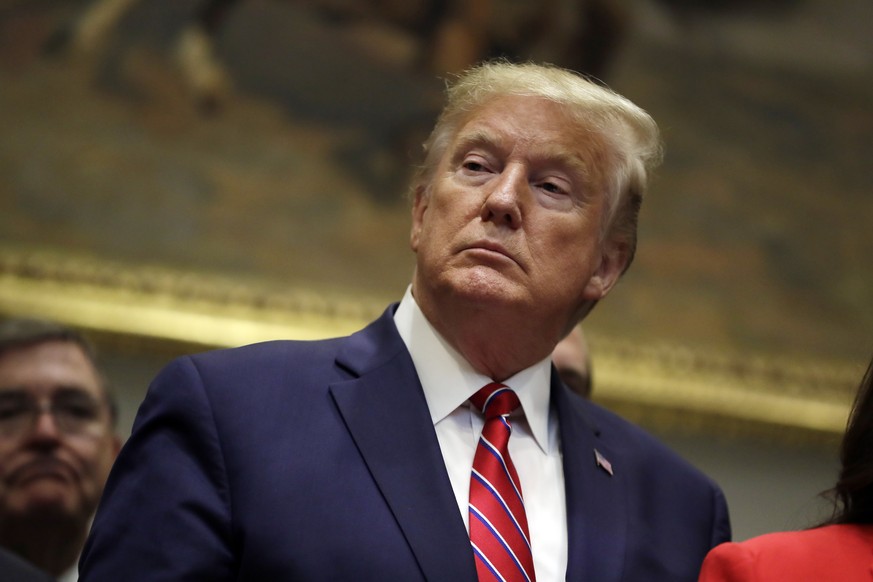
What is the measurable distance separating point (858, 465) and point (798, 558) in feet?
0.81

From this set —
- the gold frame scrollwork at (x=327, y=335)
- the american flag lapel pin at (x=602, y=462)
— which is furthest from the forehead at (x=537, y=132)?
the gold frame scrollwork at (x=327, y=335)

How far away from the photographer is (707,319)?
5.27 meters

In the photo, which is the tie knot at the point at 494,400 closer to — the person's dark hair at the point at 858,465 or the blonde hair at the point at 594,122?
the blonde hair at the point at 594,122

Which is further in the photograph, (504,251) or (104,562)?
(504,251)

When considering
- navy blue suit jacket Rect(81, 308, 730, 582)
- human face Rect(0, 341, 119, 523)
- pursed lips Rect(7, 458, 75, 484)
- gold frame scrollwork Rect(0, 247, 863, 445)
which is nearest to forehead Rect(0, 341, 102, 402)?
human face Rect(0, 341, 119, 523)

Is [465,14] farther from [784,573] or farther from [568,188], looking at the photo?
[784,573]

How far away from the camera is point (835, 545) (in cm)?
213

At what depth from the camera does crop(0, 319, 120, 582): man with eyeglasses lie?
3496 mm

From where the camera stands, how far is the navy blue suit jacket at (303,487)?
2137 mm

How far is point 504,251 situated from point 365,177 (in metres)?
2.76

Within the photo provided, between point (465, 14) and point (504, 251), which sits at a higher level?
point (504, 251)

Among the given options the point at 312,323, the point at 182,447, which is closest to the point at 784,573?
the point at 182,447

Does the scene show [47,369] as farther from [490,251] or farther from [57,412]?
[490,251]

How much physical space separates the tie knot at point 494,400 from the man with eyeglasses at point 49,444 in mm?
1583
